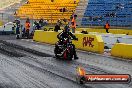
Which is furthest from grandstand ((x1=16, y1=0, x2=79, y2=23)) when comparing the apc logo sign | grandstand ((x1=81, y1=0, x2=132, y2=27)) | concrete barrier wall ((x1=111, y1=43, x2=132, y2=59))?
concrete barrier wall ((x1=111, y1=43, x2=132, y2=59))

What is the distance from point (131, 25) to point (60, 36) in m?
20.6

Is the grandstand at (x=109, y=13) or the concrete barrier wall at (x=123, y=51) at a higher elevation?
the grandstand at (x=109, y=13)

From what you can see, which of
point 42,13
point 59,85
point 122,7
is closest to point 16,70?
point 59,85

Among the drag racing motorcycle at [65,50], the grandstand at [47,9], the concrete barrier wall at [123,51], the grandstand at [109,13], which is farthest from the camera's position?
the grandstand at [47,9]

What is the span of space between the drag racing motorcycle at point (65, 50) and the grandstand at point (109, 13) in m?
20.7

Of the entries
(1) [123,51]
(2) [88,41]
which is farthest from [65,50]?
(2) [88,41]

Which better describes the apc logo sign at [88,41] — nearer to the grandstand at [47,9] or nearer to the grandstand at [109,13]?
the grandstand at [109,13]

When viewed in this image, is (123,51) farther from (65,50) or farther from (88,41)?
(88,41)

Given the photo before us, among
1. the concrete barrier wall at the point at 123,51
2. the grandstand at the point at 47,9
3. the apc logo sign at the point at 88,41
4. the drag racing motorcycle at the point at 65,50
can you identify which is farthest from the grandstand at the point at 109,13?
the drag racing motorcycle at the point at 65,50

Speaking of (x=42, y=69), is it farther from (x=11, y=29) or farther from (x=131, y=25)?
(x=11, y=29)

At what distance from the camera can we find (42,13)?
160 ft

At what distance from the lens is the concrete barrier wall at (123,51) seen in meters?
18.4

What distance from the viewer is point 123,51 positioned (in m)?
18.8

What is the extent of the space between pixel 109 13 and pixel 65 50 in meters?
24.7
